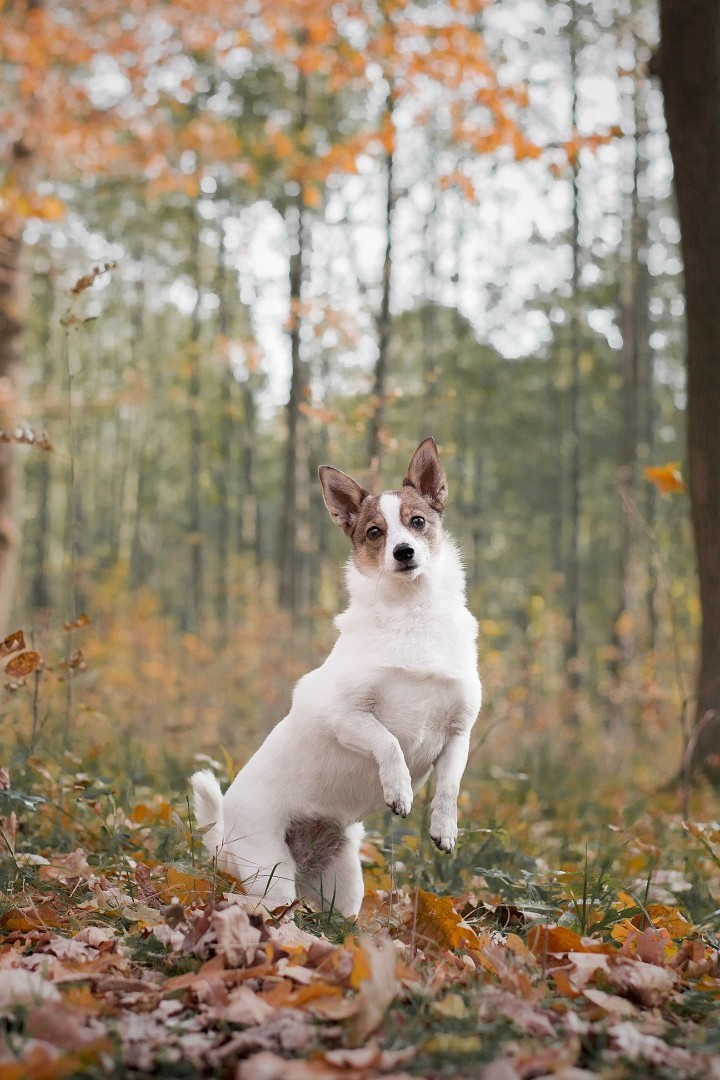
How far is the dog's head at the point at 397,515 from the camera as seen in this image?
372 cm

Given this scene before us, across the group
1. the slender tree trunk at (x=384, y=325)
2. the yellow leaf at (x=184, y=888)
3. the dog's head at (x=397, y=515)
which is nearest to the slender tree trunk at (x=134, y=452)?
the slender tree trunk at (x=384, y=325)

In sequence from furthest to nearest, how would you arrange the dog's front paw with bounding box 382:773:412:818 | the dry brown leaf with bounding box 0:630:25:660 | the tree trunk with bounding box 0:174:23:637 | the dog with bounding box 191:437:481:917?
the tree trunk with bounding box 0:174:23:637 → the dry brown leaf with bounding box 0:630:25:660 → the dog with bounding box 191:437:481:917 → the dog's front paw with bounding box 382:773:412:818

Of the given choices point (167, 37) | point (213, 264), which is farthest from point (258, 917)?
point (213, 264)

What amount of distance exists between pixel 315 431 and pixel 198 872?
27.6m

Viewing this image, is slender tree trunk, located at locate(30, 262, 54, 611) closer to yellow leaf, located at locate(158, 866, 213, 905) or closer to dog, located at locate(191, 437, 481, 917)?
dog, located at locate(191, 437, 481, 917)

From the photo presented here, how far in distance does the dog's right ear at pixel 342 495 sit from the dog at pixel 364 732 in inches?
0.5

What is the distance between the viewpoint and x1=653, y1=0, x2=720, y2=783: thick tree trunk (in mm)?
7043

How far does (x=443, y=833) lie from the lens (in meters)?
3.45

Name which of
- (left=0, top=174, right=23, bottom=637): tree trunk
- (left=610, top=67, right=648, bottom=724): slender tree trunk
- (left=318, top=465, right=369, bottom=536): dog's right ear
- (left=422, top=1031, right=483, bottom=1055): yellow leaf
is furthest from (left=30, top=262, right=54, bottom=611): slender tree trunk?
(left=422, top=1031, right=483, bottom=1055): yellow leaf

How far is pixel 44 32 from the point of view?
10289 millimetres

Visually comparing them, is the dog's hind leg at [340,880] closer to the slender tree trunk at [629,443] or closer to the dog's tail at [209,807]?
the dog's tail at [209,807]

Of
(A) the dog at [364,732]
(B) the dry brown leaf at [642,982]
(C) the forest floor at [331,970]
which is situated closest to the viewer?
(C) the forest floor at [331,970]

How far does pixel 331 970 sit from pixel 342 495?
6.56 ft

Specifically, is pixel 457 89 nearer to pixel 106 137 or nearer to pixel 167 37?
pixel 167 37
